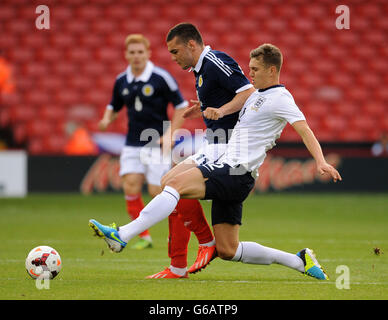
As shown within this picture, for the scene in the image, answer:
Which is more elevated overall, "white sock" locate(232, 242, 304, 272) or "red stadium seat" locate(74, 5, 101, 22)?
"red stadium seat" locate(74, 5, 101, 22)

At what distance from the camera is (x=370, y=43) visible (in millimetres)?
17500

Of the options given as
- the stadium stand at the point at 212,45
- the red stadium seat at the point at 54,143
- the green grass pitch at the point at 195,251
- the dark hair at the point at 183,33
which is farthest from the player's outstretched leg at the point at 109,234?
the stadium stand at the point at 212,45

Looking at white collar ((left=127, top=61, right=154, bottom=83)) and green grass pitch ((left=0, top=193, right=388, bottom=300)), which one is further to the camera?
white collar ((left=127, top=61, right=154, bottom=83))

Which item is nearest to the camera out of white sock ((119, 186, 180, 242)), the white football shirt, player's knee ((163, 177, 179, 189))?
white sock ((119, 186, 180, 242))

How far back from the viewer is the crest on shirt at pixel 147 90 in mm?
7559

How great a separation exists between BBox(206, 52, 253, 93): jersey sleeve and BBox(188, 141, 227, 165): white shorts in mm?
410

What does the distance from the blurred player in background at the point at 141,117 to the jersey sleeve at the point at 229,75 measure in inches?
98.1

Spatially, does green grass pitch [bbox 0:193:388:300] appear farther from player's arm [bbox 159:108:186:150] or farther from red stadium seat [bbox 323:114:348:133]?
red stadium seat [bbox 323:114:348:133]

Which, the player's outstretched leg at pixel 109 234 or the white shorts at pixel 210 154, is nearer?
the player's outstretched leg at pixel 109 234

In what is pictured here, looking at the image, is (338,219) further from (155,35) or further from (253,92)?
(155,35)

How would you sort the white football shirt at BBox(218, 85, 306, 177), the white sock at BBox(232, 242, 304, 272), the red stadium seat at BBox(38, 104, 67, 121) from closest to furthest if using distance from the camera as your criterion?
the white football shirt at BBox(218, 85, 306, 177) < the white sock at BBox(232, 242, 304, 272) < the red stadium seat at BBox(38, 104, 67, 121)

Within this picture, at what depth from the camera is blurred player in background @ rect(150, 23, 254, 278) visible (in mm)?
4953

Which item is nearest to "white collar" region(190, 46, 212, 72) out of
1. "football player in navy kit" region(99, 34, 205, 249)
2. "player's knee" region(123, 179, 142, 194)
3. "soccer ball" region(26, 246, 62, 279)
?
"soccer ball" region(26, 246, 62, 279)

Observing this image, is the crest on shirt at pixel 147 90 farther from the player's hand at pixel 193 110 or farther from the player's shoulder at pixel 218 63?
the player's shoulder at pixel 218 63
